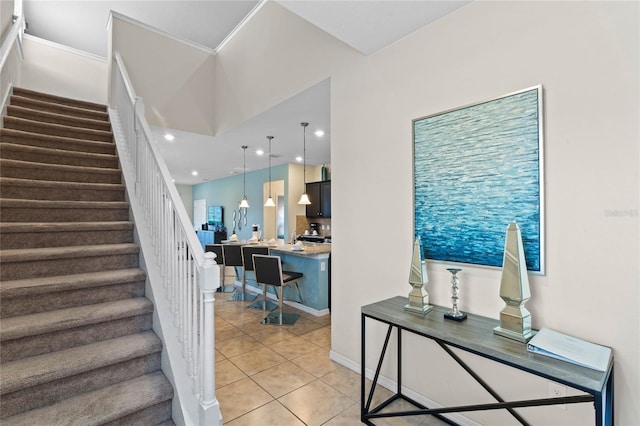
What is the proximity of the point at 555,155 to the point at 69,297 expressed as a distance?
293 centimetres

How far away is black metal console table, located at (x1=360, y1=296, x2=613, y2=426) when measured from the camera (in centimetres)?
112

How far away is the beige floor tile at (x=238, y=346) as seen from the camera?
9.50ft

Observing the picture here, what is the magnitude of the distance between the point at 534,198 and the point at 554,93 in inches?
20.8

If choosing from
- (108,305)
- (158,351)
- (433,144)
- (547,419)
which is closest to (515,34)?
(433,144)

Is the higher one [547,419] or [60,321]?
[60,321]

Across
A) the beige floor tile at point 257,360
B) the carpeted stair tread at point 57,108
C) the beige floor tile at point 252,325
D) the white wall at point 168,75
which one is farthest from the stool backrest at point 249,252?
the carpeted stair tread at point 57,108

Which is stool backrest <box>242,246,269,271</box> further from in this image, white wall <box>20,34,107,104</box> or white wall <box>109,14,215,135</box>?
white wall <box>20,34,107,104</box>

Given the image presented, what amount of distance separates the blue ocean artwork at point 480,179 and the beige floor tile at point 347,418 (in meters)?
1.16

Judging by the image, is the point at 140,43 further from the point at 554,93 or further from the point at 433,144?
the point at 554,93

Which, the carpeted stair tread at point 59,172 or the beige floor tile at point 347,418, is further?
the carpeted stair tread at point 59,172

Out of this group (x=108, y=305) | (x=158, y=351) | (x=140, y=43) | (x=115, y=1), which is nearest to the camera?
(x=158, y=351)

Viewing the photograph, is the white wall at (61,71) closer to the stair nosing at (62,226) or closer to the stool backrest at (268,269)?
the stair nosing at (62,226)

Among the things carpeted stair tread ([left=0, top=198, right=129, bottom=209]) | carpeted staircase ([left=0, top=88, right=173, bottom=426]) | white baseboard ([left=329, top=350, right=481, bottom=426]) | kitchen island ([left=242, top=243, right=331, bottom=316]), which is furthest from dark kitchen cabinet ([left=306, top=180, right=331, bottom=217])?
carpeted stair tread ([left=0, top=198, right=129, bottom=209])

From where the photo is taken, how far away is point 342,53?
8.50 ft
